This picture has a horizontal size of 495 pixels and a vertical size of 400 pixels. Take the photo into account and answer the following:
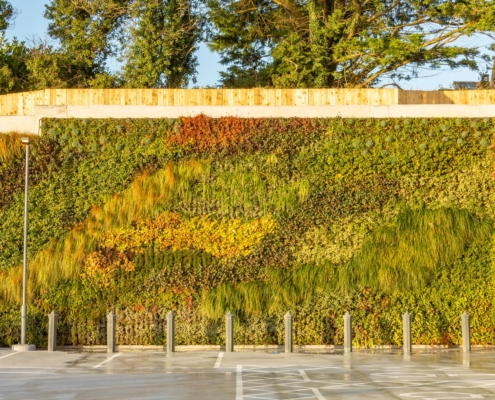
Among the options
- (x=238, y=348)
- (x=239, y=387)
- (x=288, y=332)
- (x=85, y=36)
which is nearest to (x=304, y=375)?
(x=239, y=387)

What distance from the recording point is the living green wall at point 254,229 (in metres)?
24.9

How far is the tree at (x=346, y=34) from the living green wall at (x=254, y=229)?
28.6ft

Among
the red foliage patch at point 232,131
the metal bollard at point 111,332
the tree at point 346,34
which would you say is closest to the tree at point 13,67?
the tree at point 346,34

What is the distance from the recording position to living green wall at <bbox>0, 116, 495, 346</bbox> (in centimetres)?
2492

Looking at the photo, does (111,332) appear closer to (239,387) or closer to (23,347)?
(23,347)

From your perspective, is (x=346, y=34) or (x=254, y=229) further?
(x=346, y=34)

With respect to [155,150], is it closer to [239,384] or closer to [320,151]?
[320,151]

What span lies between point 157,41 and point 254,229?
12.6 metres

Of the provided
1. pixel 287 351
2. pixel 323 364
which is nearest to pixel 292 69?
pixel 287 351

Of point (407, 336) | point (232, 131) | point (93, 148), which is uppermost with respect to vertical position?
point (232, 131)

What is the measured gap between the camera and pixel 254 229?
25391 mm

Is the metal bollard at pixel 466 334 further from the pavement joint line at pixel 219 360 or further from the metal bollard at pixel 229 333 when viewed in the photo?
the pavement joint line at pixel 219 360

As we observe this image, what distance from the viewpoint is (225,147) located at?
26.1 m

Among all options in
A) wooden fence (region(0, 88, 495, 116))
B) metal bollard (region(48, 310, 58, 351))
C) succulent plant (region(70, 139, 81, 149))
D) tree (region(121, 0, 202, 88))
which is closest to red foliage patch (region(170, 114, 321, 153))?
wooden fence (region(0, 88, 495, 116))
